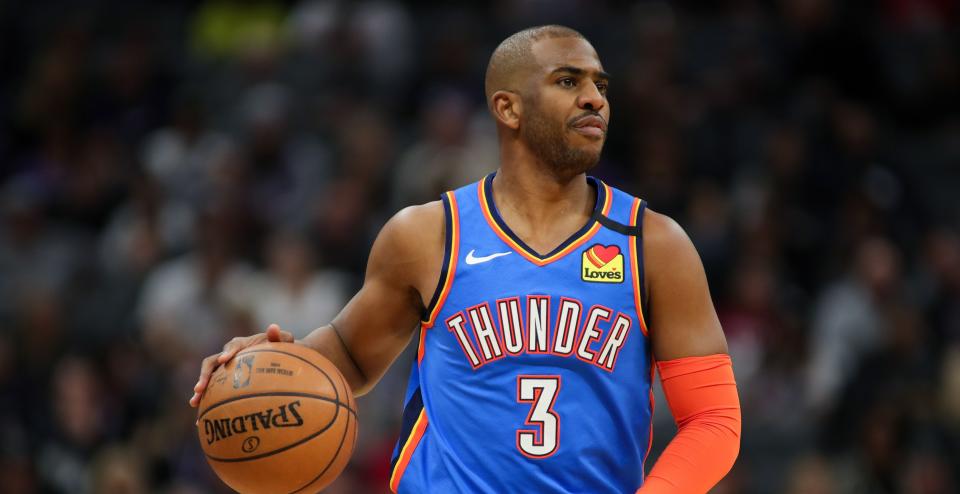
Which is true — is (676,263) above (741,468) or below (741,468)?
above

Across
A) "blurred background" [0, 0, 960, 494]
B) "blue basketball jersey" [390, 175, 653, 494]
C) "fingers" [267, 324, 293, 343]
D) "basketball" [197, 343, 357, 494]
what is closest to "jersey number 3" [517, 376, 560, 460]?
"blue basketball jersey" [390, 175, 653, 494]

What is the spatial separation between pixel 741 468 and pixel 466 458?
5061mm

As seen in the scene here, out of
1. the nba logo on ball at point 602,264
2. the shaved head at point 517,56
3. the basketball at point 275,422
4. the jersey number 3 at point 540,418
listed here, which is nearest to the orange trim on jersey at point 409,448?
the basketball at point 275,422

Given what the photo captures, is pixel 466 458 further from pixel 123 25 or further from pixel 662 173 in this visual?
pixel 123 25

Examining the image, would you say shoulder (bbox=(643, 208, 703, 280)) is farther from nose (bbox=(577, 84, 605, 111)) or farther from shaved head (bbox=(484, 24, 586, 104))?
shaved head (bbox=(484, 24, 586, 104))

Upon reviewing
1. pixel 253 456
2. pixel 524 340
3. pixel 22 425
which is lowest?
pixel 22 425

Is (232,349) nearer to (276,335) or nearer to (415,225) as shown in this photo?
(276,335)

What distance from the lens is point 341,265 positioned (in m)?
10.9

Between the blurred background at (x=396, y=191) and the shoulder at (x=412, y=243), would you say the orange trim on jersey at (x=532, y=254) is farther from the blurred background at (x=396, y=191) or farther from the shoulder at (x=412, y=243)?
the blurred background at (x=396, y=191)

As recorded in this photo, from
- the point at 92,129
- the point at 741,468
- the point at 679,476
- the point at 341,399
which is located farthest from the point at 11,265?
the point at 679,476

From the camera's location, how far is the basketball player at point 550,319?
4.61 metres

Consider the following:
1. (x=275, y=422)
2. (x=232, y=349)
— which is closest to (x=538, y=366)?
(x=275, y=422)

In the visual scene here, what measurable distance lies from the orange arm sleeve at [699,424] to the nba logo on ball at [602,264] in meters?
0.34

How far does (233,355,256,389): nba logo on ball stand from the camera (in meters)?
4.63
